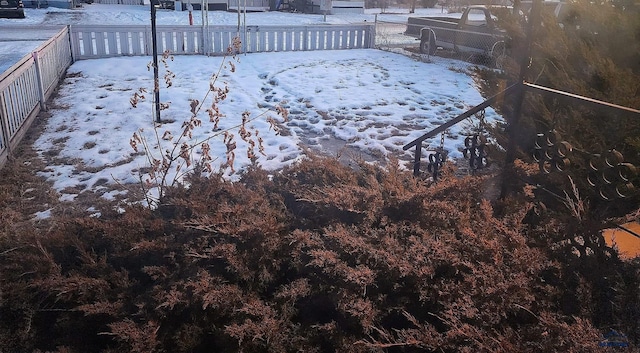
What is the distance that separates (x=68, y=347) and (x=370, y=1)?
4494 cm

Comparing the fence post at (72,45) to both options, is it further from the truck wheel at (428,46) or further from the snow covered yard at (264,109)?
the truck wheel at (428,46)

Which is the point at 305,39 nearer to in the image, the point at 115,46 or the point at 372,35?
the point at 372,35

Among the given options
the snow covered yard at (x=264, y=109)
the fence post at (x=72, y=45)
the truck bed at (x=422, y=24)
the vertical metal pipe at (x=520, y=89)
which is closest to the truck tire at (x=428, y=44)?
the truck bed at (x=422, y=24)

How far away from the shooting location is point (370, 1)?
43969mm

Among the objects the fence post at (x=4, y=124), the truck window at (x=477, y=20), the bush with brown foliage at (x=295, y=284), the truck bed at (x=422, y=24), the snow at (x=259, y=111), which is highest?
the truck window at (x=477, y=20)

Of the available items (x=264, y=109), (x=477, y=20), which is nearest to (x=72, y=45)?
(x=264, y=109)

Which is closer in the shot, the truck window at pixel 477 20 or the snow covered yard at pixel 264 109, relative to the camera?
the snow covered yard at pixel 264 109

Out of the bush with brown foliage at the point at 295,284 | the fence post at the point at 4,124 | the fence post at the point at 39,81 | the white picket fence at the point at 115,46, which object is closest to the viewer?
the bush with brown foliage at the point at 295,284

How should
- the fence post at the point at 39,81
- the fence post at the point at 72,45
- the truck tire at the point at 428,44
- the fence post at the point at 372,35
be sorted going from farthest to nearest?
the fence post at the point at 372,35
the truck tire at the point at 428,44
the fence post at the point at 72,45
the fence post at the point at 39,81

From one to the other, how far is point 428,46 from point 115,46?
371 inches

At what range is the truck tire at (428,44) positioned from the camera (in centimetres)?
1634

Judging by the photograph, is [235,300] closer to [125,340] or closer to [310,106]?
[125,340]

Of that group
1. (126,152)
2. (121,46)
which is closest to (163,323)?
(126,152)

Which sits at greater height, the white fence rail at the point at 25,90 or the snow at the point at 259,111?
the white fence rail at the point at 25,90
